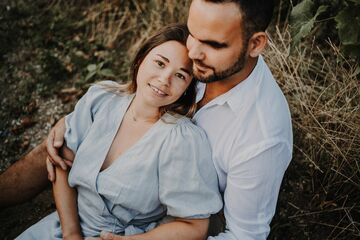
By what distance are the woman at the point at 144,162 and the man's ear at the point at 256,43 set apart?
1.02 ft

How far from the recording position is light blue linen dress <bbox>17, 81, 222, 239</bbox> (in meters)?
2.00

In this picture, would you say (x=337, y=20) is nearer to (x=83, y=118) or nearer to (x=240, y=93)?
(x=240, y=93)

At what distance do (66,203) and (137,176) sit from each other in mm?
464

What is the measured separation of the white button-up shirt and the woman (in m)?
0.09

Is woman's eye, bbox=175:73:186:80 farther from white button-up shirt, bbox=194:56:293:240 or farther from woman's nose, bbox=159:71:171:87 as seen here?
white button-up shirt, bbox=194:56:293:240

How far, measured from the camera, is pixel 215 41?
1.90 m

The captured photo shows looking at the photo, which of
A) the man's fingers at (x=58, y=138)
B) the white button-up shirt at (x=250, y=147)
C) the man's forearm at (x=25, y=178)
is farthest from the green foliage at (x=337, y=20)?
the man's forearm at (x=25, y=178)

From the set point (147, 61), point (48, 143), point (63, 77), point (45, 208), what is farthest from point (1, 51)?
point (147, 61)

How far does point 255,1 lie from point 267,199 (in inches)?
36.3

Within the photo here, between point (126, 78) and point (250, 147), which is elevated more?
point (250, 147)

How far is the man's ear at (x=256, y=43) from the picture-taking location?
1949 mm

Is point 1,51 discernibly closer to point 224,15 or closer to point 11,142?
point 11,142

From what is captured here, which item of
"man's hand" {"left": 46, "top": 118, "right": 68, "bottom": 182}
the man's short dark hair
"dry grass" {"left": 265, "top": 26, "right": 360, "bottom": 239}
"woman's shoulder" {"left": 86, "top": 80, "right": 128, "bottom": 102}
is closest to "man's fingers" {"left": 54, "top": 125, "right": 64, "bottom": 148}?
"man's hand" {"left": 46, "top": 118, "right": 68, "bottom": 182}

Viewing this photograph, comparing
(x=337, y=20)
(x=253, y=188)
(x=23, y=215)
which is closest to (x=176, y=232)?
(x=253, y=188)
